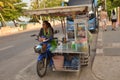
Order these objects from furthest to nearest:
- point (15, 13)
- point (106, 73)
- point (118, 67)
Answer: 1. point (15, 13)
2. point (118, 67)
3. point (106, 73)

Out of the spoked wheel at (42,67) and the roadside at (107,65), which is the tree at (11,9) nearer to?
the roadside at (107,65)

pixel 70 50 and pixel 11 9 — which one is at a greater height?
pixel 11 9

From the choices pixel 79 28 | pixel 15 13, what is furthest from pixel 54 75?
pixel 15 13

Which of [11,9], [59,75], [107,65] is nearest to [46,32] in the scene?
[59,75]

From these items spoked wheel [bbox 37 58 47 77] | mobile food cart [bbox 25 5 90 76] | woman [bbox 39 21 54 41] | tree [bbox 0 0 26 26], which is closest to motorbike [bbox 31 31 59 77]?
spoked wheel [bbox 37 58 47 77]

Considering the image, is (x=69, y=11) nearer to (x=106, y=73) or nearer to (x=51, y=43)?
(x=51, y=43)

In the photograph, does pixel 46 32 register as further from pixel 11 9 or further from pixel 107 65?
pixel 11 9

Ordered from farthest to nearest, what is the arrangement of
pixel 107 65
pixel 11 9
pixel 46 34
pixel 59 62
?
1. pixel 11 9
2. pixel 107 65
3. pixel 46 34
4. pixel 59 62

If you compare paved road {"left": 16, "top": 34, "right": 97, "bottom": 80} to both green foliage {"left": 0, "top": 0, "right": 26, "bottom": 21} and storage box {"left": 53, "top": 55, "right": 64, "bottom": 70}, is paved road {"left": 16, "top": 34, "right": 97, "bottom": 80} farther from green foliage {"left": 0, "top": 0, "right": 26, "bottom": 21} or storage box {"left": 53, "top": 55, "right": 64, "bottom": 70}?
green foliage {"left": 0, "top": 0, "right": 26, "bottom": 21}

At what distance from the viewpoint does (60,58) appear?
896 cm

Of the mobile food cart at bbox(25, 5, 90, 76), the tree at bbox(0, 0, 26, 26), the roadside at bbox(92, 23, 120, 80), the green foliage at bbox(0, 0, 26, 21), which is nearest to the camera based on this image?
the roadside at bbox(92, 23, 120, 80)

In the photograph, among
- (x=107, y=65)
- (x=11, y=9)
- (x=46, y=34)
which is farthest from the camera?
(x=11, y=9)

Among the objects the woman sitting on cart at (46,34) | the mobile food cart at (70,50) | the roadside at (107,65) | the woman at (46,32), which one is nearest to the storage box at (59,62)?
the mobile food cart at (70,50)

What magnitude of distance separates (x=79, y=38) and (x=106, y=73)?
156cm
